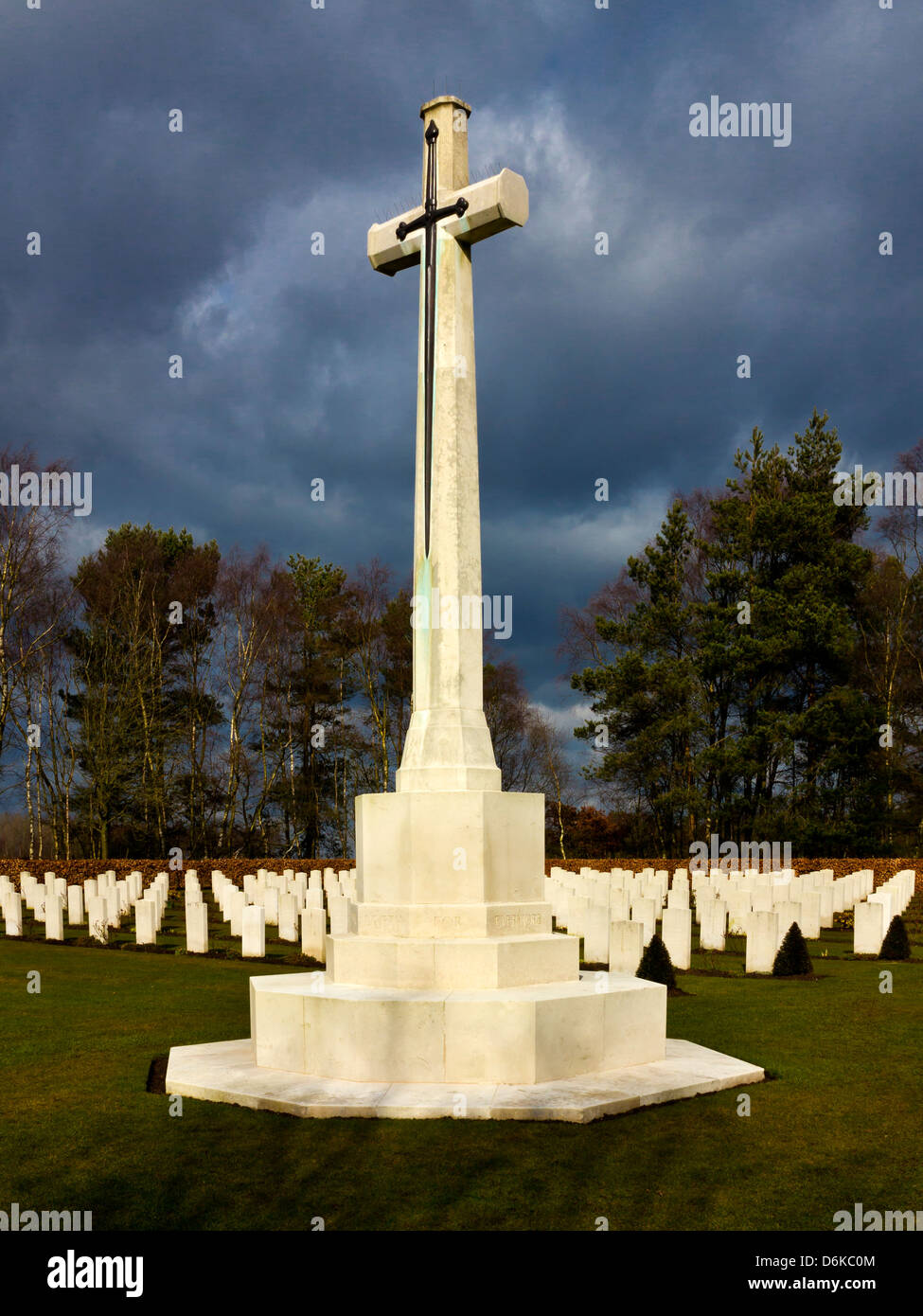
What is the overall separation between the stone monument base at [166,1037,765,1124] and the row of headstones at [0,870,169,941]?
349 inches

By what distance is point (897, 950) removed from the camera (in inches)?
513

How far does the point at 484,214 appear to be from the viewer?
729 cm

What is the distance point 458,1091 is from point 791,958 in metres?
6.90

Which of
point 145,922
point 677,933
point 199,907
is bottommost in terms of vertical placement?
point 145,922

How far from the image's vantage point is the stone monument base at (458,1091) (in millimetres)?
5395

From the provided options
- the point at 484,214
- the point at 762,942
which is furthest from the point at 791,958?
the point at 484,214

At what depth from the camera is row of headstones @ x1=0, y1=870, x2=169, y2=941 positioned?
15375 mm

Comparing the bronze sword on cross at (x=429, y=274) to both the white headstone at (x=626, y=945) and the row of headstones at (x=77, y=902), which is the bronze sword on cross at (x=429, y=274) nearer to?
the white headstone at (x=626, y=945)

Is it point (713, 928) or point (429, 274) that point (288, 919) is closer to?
point (713, 928)

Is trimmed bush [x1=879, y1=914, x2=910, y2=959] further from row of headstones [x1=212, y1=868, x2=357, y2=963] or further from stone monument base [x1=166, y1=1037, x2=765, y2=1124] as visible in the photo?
stone monument base [x1=166, y1=1037, x2=765, y2=1124]

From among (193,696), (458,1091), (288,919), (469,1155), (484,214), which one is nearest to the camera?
(469,1155)

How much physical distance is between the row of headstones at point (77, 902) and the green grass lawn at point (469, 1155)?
27.0 feet

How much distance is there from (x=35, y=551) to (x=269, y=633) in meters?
9.04
